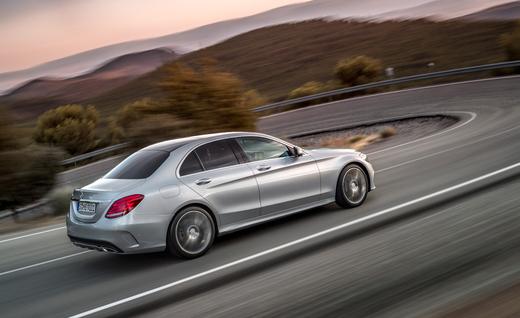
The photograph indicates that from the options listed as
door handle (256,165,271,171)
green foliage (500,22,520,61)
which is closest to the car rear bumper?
door handle (256,165,271,171)

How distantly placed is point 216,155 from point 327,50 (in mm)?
80809

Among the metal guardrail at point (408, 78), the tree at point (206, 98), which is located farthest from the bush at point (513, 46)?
the tree at point (206, 98)

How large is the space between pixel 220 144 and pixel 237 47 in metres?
103

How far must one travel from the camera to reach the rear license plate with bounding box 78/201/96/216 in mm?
7391

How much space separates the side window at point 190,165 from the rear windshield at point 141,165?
0.85ft

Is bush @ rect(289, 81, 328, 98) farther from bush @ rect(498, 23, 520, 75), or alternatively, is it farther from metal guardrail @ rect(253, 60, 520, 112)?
bush @ rect(498, 23, 520, 75)

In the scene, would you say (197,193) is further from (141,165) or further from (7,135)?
(7,135)

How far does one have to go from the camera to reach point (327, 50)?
285ft

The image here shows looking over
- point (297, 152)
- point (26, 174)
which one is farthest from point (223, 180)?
point (26, 174)

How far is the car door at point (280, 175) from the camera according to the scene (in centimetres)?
824

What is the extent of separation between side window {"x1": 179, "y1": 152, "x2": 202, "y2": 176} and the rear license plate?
3.71ft

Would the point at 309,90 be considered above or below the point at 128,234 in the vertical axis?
below

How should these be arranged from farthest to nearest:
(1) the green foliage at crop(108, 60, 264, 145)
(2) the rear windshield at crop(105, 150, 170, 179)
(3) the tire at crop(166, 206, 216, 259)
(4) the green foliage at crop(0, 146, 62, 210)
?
(1) the green foliage at crop(108, 60, 264, 145) → (4) the green foliage at crop(0, 146, 62, 210) → (2) the rear windshield at crop(105, 150, 170, 179) → (3) the tire at crop(166, 206, 216, 259)

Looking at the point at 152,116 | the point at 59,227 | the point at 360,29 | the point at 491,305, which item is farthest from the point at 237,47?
the point at 491,305
